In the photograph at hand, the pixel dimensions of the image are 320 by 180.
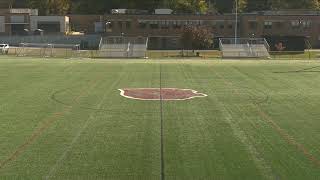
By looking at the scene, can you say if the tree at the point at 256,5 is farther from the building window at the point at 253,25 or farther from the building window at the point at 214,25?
the building window at the point at 214,25

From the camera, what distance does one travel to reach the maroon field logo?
23.2 meters

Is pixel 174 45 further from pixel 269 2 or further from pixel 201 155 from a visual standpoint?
pixel 201 155

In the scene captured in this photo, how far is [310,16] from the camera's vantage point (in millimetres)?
92375

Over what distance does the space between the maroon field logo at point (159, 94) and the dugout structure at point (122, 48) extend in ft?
130

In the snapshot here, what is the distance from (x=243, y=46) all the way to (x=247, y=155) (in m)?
58.9

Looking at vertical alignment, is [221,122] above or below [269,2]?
below

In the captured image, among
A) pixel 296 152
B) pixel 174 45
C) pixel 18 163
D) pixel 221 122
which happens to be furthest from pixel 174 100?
pixel 174 45

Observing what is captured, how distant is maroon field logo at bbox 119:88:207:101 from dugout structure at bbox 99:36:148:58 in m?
39.6

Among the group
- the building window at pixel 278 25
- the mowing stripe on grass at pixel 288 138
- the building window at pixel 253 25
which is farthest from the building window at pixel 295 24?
the mowing stripe on grass at pixel 288 138

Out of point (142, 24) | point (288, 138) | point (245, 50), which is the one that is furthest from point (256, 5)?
point (288, 138)

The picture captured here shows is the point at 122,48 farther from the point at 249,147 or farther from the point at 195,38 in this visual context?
the point at 249,147

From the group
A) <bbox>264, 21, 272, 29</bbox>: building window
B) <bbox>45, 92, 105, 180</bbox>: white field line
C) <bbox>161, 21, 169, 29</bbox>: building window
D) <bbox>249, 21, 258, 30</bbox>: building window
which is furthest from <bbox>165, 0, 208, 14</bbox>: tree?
<bbox>45, 92, 105, 180</bbox>: white field line

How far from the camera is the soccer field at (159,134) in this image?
37.6 feet

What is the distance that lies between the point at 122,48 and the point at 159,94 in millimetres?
45680
